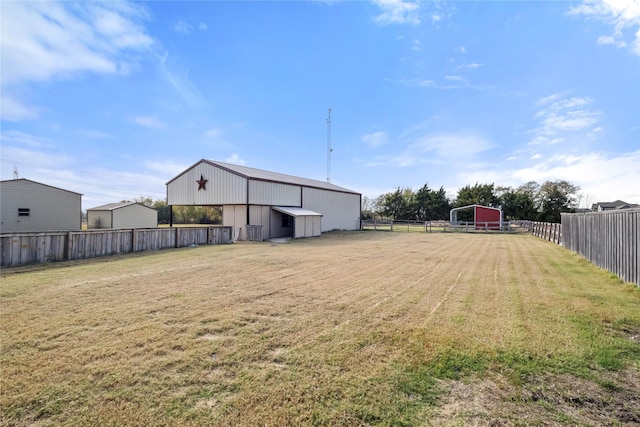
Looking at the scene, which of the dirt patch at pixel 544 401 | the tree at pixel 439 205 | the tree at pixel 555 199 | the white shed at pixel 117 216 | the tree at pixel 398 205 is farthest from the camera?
the tree at pixel 398 205

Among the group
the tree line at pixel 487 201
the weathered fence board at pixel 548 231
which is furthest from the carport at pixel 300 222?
the tree line at pixel 487 201

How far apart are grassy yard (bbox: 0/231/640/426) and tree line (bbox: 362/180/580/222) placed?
41.2 meters

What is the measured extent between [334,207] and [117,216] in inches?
904

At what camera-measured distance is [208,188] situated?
21.1 metres

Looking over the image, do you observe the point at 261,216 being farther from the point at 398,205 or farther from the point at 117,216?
the point at 398,205

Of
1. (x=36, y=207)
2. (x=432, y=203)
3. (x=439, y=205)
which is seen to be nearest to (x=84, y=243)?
(x=36, y=207)

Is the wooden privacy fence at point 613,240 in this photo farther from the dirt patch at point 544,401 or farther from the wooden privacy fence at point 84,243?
the wooden privacy fence at point 84,243

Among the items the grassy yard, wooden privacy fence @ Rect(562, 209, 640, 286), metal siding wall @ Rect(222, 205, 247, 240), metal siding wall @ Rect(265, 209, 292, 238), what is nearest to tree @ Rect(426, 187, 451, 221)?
metal siding wall @ Rect(265, 209, 292, 238)

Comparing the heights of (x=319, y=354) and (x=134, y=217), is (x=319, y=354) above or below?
below

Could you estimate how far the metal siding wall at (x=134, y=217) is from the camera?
30475 millimetres

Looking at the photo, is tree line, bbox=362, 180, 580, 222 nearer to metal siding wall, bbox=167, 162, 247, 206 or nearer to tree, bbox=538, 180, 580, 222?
tree, bbox=538, 180, 580, 222

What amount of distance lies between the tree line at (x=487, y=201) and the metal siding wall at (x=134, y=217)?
31984 millimetres

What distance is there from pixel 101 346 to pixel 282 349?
2.25 m

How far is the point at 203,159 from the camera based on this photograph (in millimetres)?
21219
